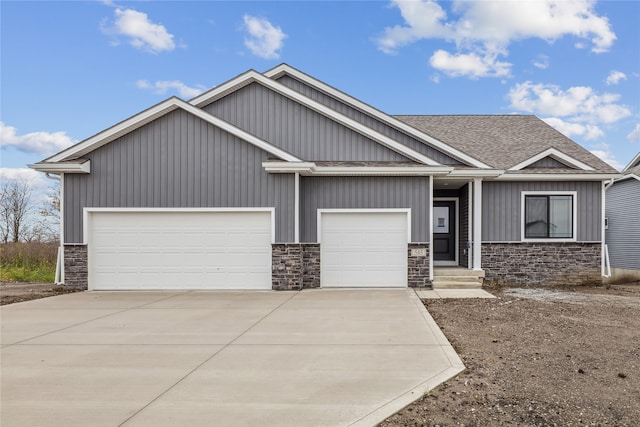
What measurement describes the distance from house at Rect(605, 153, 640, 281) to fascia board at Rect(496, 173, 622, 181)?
5.80m

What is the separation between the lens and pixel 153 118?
1137cm

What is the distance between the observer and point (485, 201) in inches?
512

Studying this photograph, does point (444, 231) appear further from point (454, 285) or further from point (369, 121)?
point (369, 121)

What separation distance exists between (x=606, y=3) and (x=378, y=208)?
453 inches

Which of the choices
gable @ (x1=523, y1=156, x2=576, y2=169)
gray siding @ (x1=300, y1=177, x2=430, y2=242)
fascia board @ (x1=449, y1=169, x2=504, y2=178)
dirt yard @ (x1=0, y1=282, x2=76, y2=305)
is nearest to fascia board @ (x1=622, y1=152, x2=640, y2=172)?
gable @ (x1=523, y1=156, x2=576, y2=169)

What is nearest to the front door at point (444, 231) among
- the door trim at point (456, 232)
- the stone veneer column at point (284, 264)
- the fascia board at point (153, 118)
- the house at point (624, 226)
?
the door trim at point (456, 232)

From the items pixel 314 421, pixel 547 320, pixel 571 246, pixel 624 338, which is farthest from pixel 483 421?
pixel 571 246

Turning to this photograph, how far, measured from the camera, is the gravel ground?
12.1 ft

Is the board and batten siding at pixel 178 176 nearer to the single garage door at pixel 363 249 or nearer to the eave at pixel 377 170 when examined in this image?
the eave at pixel 377 170

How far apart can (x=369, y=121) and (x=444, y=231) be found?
4.82 meters

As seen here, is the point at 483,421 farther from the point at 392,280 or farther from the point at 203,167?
the point at 203,167

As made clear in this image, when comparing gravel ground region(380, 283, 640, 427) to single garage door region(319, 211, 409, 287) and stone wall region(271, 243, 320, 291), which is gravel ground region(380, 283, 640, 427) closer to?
single garage door region(319, 211, 409, 287)

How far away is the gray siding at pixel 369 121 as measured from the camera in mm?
A: 13078

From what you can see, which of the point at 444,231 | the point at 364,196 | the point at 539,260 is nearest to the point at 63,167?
the point at 364,196
